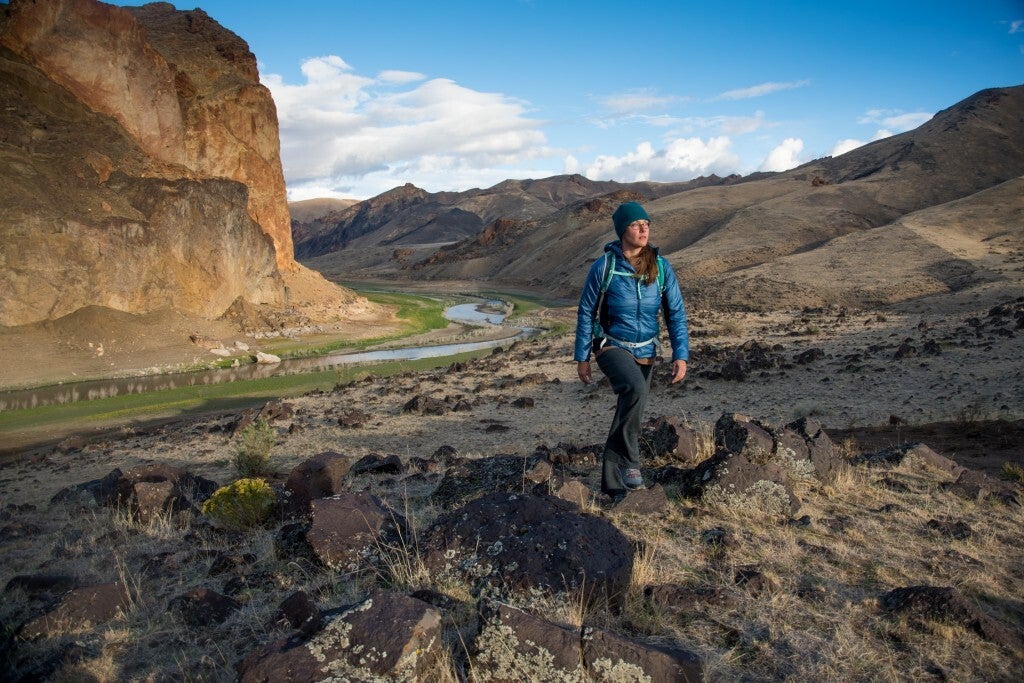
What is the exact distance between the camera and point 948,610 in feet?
11.2

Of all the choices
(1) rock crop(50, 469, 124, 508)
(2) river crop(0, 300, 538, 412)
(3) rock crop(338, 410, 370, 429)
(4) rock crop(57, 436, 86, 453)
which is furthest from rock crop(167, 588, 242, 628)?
(2) river crop(0, 300, 538, 412)

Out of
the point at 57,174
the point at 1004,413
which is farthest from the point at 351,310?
the point at 1004,413

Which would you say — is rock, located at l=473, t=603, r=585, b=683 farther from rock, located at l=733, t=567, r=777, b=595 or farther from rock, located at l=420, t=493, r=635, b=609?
rock, located at l=733, t=567, r=777, b=595

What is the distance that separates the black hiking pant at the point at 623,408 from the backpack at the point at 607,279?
193mm

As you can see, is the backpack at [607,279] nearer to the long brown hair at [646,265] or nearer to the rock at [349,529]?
the long brown hair at [646,265]

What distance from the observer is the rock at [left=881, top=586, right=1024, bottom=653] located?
328cm

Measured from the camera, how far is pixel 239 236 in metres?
41.8

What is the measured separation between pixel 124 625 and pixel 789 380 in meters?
15.1

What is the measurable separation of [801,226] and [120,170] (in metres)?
52.9

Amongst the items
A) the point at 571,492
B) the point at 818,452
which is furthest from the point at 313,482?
the point at 818,452

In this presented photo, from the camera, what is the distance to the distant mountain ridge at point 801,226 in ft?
134

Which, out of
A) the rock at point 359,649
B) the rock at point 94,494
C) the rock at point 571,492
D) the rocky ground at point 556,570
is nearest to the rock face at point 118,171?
the rock at point 94,494

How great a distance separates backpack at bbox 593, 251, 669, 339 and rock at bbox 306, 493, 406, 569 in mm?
2248

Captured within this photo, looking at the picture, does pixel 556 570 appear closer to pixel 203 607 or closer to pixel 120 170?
pixel 203 607
